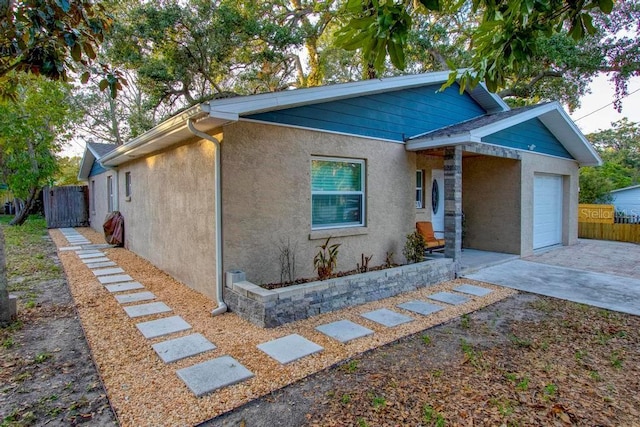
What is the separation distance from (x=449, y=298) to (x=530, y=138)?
20.7ft

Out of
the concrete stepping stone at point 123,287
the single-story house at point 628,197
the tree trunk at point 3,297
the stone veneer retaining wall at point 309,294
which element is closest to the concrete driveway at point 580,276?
the stone veneer retaining wall at point 309,294

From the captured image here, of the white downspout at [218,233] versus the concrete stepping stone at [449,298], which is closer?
the white downspout at [218,233]

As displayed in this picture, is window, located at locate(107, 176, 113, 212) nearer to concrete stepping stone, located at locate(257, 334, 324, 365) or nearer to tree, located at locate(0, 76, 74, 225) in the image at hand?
tree, located at locate(0, 76, 74, 225)

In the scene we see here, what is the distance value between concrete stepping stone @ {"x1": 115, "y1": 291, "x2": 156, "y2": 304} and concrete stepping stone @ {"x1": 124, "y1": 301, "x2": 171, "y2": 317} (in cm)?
33

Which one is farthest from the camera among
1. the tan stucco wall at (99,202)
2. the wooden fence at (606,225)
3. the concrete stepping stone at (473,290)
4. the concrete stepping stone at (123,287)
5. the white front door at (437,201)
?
the tan stucco wall at (99,202)

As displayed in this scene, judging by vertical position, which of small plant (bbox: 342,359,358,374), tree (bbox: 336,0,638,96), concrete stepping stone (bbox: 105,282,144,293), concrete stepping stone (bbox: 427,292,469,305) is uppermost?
tree (bbox: 336,0,638,96)

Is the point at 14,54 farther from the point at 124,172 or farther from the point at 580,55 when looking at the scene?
the point at 580,55

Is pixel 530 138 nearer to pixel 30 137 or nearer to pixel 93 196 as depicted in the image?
pixel 93 196

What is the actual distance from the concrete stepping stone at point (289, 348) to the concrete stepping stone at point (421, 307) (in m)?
2.00

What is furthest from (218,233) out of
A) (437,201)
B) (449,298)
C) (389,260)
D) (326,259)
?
(437,201)

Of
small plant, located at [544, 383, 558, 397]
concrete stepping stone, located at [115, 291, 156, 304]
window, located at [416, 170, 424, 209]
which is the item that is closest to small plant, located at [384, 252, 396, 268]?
window, located at [416, 170, 424, 209]

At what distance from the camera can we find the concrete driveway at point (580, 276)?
612 cm

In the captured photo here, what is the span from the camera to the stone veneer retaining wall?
482cm

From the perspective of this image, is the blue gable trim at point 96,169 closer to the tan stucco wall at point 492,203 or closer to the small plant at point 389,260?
the small plant at point 389,260
